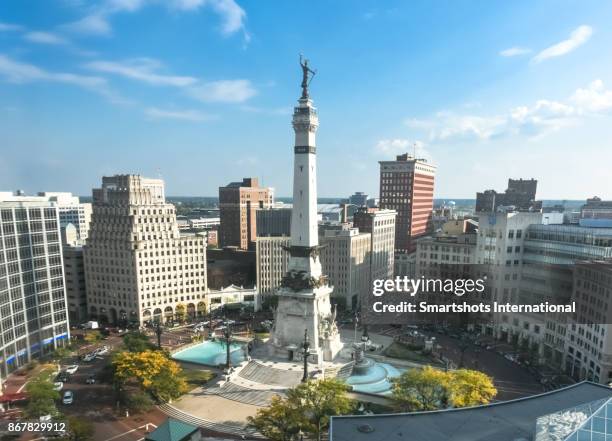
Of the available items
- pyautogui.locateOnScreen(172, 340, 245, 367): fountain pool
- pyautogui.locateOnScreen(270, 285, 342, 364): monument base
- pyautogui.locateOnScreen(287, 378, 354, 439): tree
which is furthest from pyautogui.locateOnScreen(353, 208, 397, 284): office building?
pyautogui.locateOnScreen(287, 378, 354, 439): tree

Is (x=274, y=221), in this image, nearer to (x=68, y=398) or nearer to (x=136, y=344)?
(x=136, y=344)

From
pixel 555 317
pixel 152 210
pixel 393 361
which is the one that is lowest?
pixel 393 361

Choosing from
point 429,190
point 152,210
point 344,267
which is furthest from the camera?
point 429,190

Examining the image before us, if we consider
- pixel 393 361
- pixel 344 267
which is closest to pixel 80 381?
pixel 393 361

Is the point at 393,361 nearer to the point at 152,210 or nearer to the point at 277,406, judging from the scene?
the point at 277,406

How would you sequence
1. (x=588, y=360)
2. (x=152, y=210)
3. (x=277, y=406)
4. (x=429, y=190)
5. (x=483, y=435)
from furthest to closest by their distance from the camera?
(x=429, y=190)
(x=152, y=210)
(x=588, y=360)
(x=277, y=406)
(x=483, y=435)

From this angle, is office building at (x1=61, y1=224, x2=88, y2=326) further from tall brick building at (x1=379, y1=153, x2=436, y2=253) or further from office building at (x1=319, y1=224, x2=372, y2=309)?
tall brick building at (x1=379, y1=153, x2=436, y2=253)

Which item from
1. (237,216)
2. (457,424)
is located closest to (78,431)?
(457,424)
